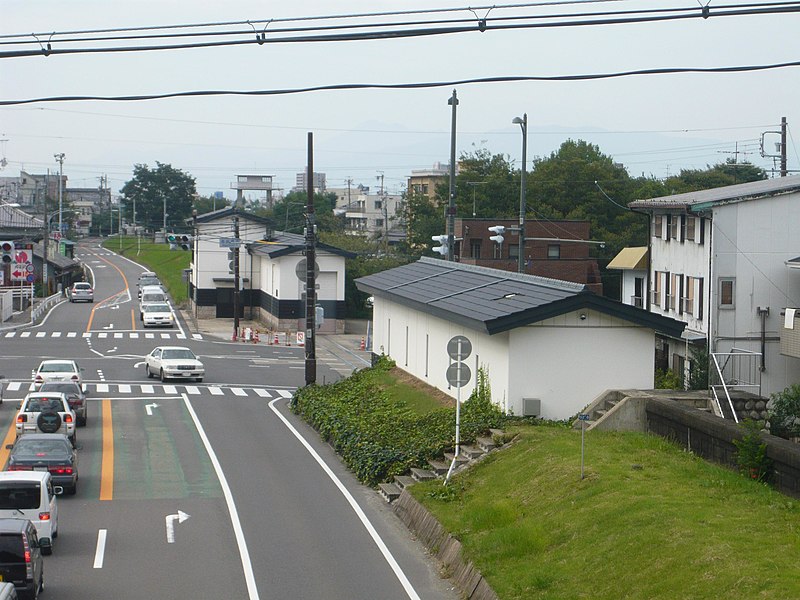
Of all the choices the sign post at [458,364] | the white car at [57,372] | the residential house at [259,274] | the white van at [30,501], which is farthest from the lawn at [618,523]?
the residential house at [259,274]

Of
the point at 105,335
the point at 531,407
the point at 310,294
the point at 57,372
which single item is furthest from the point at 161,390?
the point at 105,335

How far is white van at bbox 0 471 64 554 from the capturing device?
59.3ft

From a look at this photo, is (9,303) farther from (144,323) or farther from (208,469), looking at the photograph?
(208,469)

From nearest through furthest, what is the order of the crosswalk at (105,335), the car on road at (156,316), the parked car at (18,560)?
the parked car at (18,560)
the crosswalk at (105,335)
the car on road at (156,316)

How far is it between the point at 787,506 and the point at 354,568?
688cm

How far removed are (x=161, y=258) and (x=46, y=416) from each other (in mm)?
111391

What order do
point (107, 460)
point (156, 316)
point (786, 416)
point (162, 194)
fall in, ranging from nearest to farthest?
point (786, 416) < point (107, 460) < point (156, 316) < point (162, 194)

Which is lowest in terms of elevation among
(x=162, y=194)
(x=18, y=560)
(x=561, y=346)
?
(x=18, y=560)

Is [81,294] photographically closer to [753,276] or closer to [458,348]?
[753,276]

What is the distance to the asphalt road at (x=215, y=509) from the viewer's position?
16828 mm

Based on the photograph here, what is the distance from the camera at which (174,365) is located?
44.3 metres

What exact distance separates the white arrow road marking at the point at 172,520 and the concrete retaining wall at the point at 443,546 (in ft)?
14.1

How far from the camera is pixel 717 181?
89312 millimetres

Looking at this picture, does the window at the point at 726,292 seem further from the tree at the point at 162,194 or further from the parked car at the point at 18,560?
the tree at the point at 162,194
